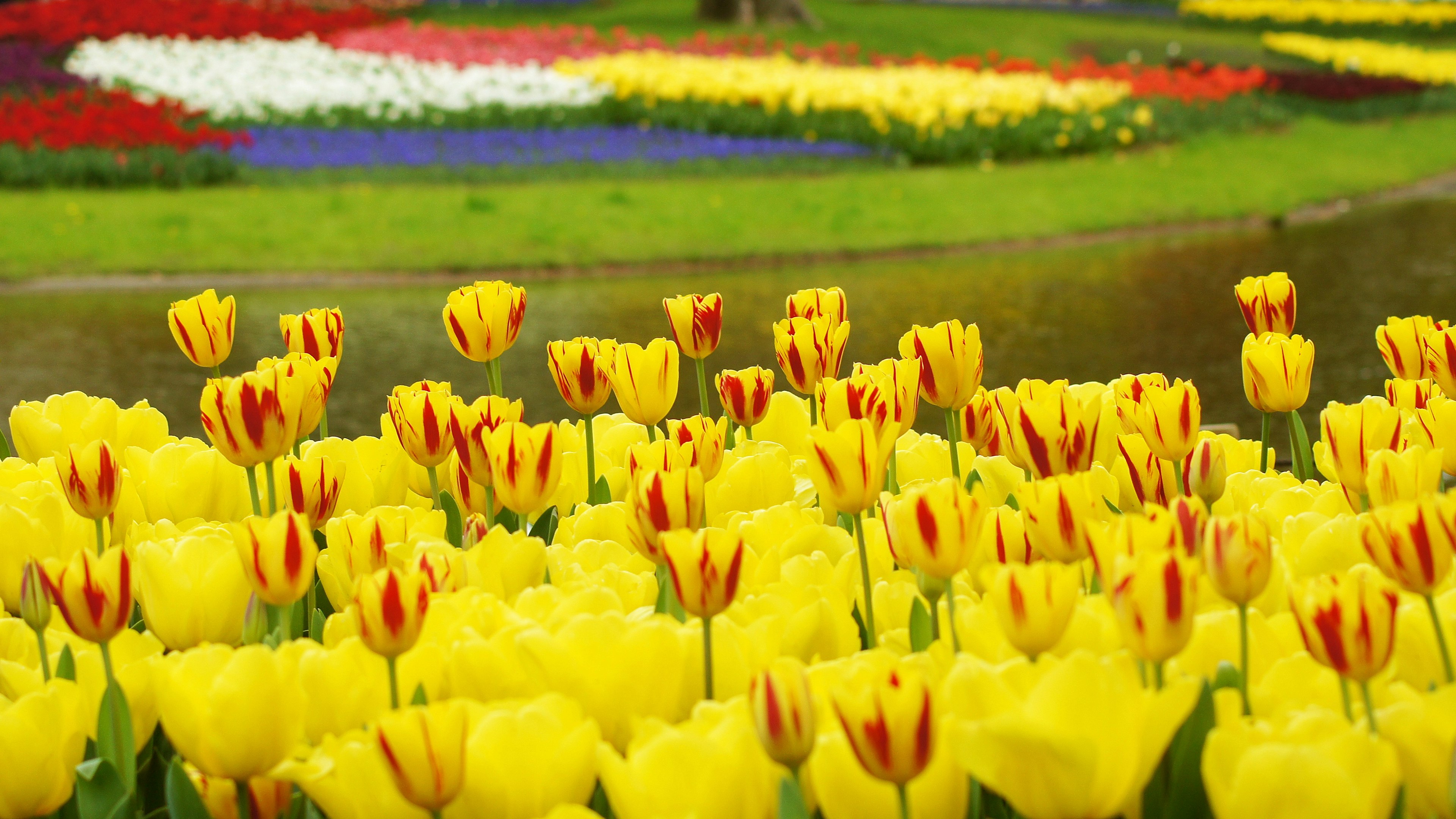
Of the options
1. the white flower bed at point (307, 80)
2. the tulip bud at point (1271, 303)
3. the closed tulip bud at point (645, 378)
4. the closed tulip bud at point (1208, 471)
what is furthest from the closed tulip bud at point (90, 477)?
the white flower bed at point (307, 80)

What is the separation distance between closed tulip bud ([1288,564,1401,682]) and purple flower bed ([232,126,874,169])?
1186 centimetres

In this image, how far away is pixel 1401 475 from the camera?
59.7 inches

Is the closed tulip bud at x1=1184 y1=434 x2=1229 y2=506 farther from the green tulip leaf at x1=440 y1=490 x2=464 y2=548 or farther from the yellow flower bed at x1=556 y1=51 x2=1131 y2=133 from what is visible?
the yellow flower bed at x1=556 y1=51 x2=1131 y2=133

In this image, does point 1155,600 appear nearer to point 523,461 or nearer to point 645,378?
point 523,461

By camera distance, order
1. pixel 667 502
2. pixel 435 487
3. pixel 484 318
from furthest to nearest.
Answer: pixel 484 318 < pixel 435 487 < pixel 667 502

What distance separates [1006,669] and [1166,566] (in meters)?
0.14

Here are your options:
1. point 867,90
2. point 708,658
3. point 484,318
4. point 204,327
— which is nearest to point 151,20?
point 867,90

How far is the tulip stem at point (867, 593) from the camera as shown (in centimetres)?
150

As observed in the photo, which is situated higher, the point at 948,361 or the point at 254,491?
the point at 948,361

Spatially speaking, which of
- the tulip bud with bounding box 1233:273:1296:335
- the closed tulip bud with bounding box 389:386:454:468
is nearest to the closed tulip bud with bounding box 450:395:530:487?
the closed tulip bud with bounding box 389:386:454:468

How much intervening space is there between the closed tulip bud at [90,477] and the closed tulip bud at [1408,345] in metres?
1.71

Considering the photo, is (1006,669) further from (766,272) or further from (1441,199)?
(1441,199)

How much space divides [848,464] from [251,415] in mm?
686

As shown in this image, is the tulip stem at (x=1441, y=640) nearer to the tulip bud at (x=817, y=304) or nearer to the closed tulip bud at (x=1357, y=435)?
the closed tulip bud at (x=1357, y=435)
